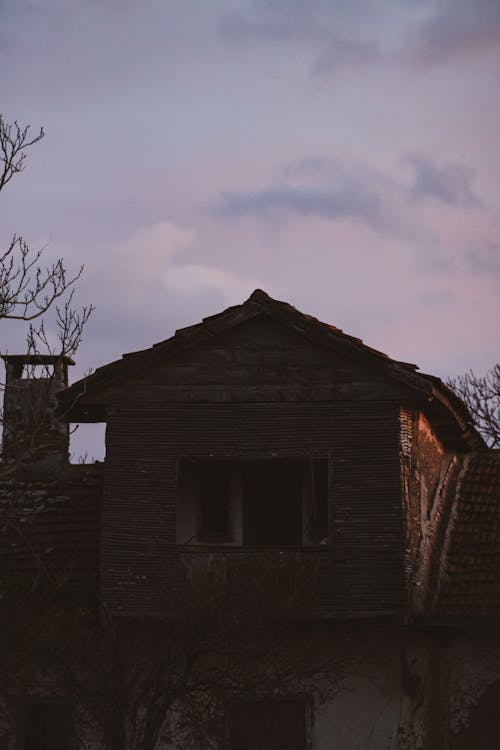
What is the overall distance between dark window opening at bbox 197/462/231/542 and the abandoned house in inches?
1.1

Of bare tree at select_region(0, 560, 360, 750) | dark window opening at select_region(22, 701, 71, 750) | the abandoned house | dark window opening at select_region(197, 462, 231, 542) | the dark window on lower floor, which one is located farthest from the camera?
dark window opening at select_region(197, 462, 231, 542)

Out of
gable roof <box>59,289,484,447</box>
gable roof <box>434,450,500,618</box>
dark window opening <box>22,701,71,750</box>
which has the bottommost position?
dark window opening <box>22,701,71,750</box>

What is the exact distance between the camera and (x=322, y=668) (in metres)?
15.3

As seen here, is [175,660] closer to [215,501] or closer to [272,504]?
[215,501]

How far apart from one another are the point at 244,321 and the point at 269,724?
5.42 metres

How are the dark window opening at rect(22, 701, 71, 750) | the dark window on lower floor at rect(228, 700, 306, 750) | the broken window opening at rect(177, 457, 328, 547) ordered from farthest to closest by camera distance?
1. the broken window opening at rect(177, 457, 328, 547)
2. the dark window opening at rect(22, 701, 71, 750)
3. the dark window on lower floor at rect(228, 700, 306, 750)

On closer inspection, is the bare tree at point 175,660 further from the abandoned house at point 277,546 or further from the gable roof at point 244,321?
the gable roof at point 244,321

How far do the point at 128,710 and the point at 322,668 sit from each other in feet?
9.95

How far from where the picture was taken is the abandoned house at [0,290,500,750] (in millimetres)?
15422

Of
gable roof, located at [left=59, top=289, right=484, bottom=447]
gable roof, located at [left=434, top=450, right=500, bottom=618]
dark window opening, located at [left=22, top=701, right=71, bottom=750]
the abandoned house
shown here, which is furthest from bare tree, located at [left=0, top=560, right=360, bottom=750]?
gable roof, located at [left=59, top=289, right=484, bottom=447]

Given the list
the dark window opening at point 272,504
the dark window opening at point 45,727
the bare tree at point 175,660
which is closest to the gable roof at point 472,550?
the bare tree at point 175,660

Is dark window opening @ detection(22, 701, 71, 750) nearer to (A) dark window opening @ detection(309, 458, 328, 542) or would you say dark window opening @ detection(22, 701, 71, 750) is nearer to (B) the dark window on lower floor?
(B) the dark window on lower floor

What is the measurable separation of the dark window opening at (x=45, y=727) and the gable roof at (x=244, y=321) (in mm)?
3988

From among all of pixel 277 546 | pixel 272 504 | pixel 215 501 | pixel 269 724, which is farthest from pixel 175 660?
pixel 272 504
